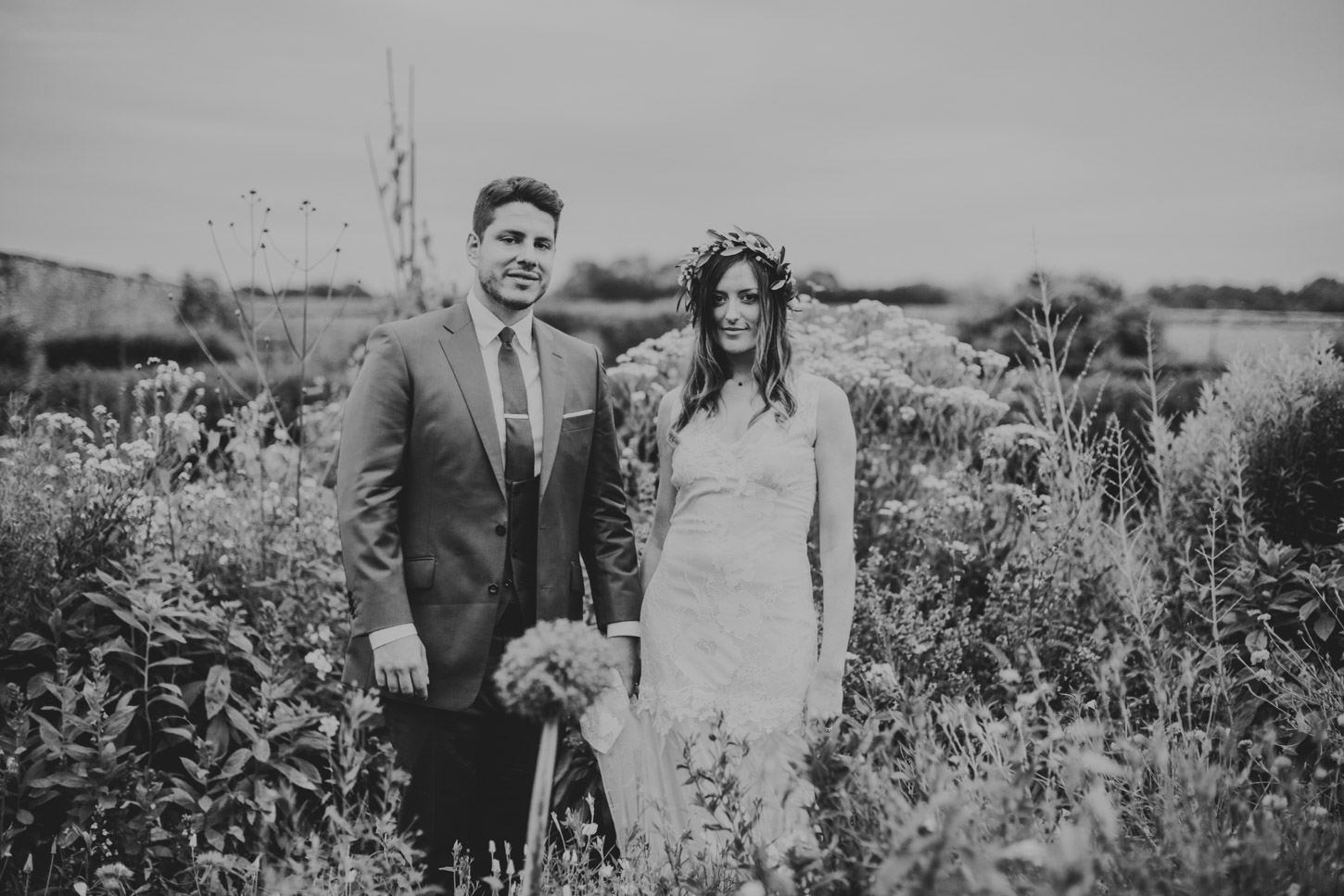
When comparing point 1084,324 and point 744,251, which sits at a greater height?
point 1084,324

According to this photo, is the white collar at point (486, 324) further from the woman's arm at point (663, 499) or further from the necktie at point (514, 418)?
the woman's arm at point (663, 499)

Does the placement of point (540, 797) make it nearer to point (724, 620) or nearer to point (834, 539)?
point (724, 620)

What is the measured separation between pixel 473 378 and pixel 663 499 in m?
0.80

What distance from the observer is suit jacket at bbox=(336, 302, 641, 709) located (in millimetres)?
2928

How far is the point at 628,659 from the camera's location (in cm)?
324

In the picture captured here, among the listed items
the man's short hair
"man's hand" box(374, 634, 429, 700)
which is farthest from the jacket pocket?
the man's short hair

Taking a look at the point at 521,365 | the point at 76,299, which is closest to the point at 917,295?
the point at 76,299

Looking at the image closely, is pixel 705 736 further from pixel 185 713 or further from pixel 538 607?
pixel 185 713

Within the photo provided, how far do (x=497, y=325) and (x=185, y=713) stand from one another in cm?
187

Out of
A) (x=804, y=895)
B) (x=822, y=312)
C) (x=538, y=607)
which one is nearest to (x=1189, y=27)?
(x=822, y=312)

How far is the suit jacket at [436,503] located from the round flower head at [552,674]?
1.43m

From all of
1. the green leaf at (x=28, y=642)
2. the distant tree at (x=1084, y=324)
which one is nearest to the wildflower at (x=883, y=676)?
the green leaf at (x=28, y=642)

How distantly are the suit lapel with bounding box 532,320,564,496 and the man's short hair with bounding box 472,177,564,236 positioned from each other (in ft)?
1.32

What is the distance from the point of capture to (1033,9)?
6.51 m
